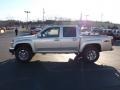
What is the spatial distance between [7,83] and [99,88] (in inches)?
120

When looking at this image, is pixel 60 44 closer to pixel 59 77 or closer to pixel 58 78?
pixel 59 77

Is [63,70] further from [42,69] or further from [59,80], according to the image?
[59,80]

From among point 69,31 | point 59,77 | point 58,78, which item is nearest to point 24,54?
point 69,31

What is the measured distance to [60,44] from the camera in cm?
1647

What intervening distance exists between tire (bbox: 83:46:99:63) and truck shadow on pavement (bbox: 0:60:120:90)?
1.33 meters

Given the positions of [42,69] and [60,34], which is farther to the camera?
[60,34]

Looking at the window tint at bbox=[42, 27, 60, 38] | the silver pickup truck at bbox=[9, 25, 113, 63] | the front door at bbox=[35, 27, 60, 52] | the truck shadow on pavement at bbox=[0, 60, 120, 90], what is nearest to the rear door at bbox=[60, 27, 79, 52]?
the silver pickup truck at bbox=[9, 25, 113, 63]

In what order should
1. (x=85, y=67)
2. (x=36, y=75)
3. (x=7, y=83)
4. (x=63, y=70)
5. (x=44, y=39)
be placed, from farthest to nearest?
(x=44, y=39) → (x=85, y=67) → (x=63, y=70) → (x=36, y=75) → (x=7, y=83)

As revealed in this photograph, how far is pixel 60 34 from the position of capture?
16625 millimetres

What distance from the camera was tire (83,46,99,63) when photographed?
16531 mm

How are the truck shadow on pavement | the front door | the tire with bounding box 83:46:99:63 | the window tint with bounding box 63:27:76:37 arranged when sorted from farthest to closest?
1. the window tint with bounding box 63:27:76:37
2. the tire with bounding box 83:46:99:63
3. the front door
4. the truck shadow on pavement

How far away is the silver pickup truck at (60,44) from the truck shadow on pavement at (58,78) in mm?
1377

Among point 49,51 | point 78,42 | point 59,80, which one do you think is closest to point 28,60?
point 49,51

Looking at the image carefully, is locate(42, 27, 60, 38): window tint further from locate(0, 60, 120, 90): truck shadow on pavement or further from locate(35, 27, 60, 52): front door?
locate(0, 60, 120, 90): truck shadow on pavement
